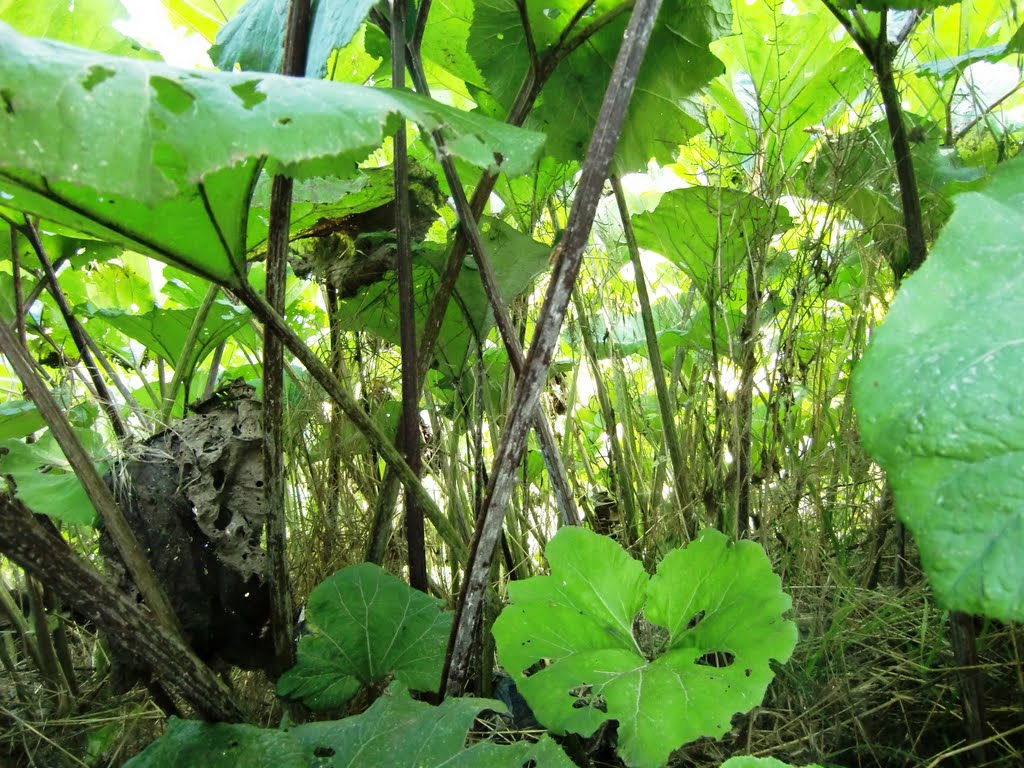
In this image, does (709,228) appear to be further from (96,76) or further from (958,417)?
(96,76)

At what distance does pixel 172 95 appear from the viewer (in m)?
0.57

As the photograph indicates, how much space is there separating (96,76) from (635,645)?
32.9 inches

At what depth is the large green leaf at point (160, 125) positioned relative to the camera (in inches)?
18.6

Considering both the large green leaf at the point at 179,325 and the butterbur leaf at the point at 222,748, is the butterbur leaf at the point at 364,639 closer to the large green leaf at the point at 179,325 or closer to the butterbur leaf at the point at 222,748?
the butterbur leaf at the point at 222,748

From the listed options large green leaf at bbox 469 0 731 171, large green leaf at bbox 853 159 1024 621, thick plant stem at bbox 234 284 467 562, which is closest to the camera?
large green leaf at bbox 853 159 1024 621

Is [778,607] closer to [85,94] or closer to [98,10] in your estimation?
[85,94]

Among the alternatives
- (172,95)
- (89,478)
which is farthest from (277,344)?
(172,95)

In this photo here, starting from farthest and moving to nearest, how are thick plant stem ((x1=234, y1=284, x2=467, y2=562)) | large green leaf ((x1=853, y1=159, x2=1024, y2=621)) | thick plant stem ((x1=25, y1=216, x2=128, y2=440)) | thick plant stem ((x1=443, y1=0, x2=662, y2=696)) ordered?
thick plant stem ((x1=25, y1=216, x2=128, y2=440)) < thick plant stem ((x1=234, y1=284, x2=467, y2=562)) < thick plant stem ((x1=443, y1=0, x2=662, y2=696)) < large green leaf ((x1=853, y1=159, x2=1024, y2=621))

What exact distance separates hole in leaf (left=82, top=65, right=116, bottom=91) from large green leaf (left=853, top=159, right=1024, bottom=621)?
56 centimetres

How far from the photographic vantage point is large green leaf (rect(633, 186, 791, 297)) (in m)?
1.22

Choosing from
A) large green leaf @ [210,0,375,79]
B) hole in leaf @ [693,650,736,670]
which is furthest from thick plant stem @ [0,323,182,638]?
hole in leaf @ [693,650,736,670]

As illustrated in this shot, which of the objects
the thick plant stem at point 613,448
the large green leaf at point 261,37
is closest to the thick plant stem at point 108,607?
the large green leaf at point 261,37

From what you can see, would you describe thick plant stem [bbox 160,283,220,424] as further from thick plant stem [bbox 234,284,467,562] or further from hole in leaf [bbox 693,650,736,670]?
hole in leaf [bbox 693,650,736,670]

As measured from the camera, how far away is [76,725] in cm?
122
